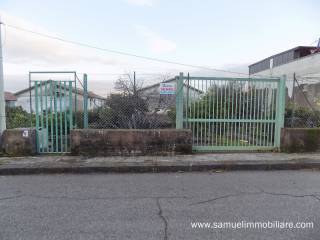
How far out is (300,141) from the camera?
677 centimetres

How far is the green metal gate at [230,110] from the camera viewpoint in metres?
6.65

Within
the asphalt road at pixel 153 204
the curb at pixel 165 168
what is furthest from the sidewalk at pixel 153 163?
the asphalt road at pixel 153 204

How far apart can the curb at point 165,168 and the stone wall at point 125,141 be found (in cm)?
96

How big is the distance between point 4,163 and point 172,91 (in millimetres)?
4347

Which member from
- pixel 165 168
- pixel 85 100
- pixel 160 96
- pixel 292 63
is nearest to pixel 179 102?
pixel 160 96

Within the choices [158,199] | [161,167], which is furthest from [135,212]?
[161,167]

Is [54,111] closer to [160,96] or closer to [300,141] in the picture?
[160,96]

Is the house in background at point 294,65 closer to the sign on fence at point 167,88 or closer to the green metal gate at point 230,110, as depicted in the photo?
the green metal gate at point 230,110

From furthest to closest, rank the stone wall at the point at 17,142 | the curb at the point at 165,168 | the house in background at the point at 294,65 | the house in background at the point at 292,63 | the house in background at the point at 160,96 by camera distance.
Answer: the house in background at the point at 292,63
the house in background at the point at 294,65
the house in background at the point at 160,96
the stone wall at the point at 17,142
the curb at the point at 165,168

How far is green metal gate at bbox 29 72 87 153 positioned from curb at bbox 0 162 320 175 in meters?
1.27

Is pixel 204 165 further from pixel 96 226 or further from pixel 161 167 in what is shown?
pixel 96 226

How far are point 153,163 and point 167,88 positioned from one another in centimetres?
203

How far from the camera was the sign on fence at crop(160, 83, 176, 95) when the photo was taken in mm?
6500

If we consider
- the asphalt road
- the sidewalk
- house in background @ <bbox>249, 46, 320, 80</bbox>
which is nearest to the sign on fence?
the sidewalk
